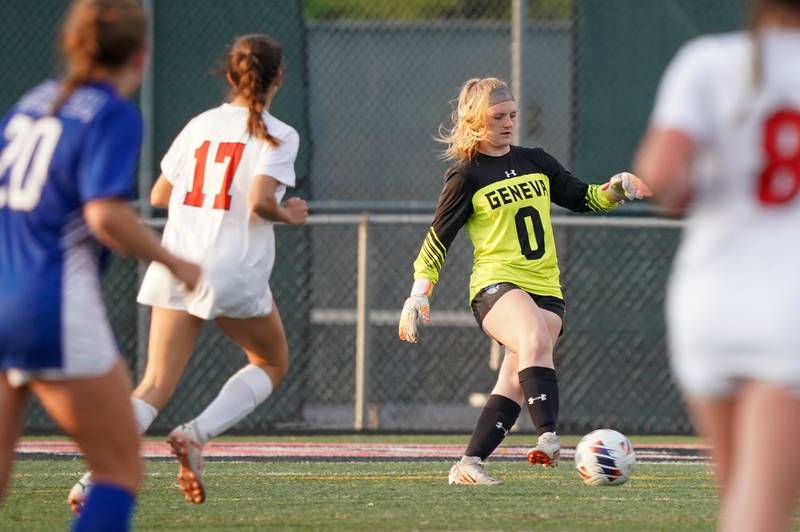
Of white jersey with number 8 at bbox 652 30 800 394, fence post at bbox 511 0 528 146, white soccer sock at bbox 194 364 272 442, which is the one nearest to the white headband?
white soccer sock at bbox 194 364 272 442

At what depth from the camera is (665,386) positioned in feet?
37.1

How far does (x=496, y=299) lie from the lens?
23.4ft

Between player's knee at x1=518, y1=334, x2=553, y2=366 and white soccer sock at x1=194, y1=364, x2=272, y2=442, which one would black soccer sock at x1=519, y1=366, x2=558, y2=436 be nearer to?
player's knee at x1=518, y1=334, x2=553, y2=366

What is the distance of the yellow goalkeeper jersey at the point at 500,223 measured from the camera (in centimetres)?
722

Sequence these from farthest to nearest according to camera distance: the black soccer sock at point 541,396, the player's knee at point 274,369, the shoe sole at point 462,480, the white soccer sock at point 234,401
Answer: the shoe sole at point 462,480 → the black soccer sock at point 541,396 → the player's knee at point 274,369 → the white soccer sock at point 234,401

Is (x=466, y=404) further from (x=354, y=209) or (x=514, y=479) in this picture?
(x=514, y=479)

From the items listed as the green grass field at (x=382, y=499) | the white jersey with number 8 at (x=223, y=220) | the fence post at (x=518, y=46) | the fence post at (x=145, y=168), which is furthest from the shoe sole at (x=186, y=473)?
the fence post at (x=518, y=46)

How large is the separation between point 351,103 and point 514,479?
507cm

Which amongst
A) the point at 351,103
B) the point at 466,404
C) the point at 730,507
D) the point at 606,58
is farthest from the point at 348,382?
the point at 730,507

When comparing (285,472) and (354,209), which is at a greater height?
(354,209)

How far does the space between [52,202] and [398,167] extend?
8.31 metres

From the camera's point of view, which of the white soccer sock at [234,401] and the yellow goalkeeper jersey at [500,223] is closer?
the white soccer sock at [234,401]

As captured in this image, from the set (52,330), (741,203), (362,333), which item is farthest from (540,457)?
(362,333)

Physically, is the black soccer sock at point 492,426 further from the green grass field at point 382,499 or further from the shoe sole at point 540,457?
the shoe sole at point 540,457
